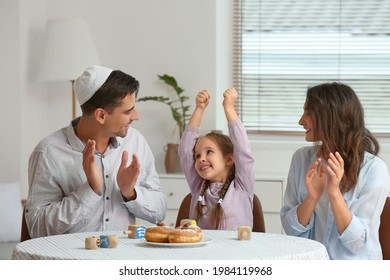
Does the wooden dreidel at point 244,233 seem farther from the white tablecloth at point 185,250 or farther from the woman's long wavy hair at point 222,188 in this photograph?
the woman's long wavy hair at point 222,188

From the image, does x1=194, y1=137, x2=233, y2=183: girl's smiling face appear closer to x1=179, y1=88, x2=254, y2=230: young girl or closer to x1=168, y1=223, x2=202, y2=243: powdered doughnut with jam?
x1=179, y1=88, x2=254, y2=230: young girl

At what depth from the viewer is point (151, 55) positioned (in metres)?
5.36

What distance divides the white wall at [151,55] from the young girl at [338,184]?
2235mm

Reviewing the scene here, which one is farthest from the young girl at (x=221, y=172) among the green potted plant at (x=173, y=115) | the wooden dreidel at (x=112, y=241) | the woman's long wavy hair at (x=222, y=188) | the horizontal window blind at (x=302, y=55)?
the horizontal window blind at (x=302, y=55)

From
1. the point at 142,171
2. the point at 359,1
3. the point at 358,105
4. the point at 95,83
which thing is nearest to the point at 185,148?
the point at 142,171

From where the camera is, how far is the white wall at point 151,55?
5246 mm

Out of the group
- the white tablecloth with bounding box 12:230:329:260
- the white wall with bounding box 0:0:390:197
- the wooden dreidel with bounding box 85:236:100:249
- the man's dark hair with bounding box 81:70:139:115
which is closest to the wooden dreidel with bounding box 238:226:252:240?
the white tablecloth with bounding box 12:230:329:260

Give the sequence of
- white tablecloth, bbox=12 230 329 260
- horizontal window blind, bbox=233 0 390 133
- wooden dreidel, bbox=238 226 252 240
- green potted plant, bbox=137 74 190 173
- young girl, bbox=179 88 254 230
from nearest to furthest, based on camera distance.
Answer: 1. white tablecloth, bbox=12 230 329 260
2. wooden dreidel, bbox=238 226 252 240
3. young girl, bbox=179 88 254 230
4. green potted plant, bbox=137 74 190 173
5. horizontal window blind, bbox=233 0 390 133

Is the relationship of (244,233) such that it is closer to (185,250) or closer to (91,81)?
(185,250)

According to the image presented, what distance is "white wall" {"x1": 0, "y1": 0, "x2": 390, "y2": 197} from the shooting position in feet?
17.2

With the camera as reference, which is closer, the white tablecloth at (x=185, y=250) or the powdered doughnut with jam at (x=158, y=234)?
the white tablecloth at (x=185, y=250)

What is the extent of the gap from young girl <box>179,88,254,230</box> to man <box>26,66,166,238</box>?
0.58 ft
